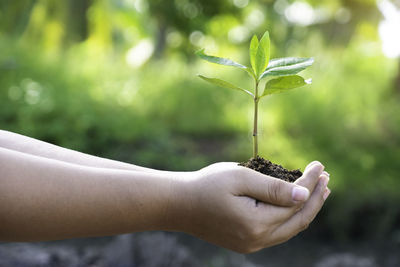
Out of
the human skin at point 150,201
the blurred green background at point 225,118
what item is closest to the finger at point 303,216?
the human skin at point 150,201

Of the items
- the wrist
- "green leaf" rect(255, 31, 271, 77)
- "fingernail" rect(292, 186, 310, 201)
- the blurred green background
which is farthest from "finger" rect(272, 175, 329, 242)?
the blurred green background

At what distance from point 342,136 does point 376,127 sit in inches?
22.6

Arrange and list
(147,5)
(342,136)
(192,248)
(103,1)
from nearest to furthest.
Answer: (192,248), (342,136), (147,5), (103,1)

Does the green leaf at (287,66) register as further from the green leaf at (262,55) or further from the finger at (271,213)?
the finger at (271,213)

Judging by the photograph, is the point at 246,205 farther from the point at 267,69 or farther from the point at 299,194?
the point at 267,69

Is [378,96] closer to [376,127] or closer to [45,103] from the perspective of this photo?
[376,127]

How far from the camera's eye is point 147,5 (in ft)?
25.7

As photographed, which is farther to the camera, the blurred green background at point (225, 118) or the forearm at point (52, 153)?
the blurred green background at point (225, 118)

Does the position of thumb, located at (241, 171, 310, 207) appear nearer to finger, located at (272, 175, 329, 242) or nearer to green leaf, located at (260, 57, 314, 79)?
finger, located at (272, 175, 329, 242)

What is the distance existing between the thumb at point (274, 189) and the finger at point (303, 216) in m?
0.09

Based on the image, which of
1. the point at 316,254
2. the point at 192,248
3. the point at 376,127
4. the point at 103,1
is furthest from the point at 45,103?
the point at 103,1

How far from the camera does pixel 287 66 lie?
119 cm

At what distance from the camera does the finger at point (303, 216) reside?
115 cm

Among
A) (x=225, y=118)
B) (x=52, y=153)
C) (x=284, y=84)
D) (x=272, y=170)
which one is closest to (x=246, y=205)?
(x=272, y=170)
